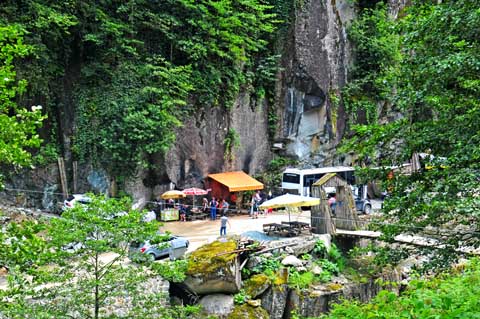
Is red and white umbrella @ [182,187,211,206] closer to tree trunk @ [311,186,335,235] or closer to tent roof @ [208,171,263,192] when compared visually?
tent roof @ [208,171,263,192]

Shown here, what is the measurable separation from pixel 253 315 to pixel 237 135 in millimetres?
11806

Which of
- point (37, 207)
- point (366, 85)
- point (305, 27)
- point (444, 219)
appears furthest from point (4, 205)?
point (366, 85)

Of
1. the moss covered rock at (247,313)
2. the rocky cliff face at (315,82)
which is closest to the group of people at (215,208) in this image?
the rocky cliff face at (315,82)

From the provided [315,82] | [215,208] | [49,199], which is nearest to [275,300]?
[215,208]

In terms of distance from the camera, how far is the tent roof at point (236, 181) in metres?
21.8

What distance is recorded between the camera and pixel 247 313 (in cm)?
1330

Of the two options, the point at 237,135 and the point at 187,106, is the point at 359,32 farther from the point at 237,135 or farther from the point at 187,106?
the point at 187,106

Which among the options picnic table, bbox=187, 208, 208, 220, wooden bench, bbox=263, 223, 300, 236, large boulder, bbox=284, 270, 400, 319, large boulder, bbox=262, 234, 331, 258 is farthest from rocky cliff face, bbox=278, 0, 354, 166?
large boulder, bbox=284, 270, 400, 319

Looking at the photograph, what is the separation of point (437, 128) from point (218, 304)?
866 centimetres

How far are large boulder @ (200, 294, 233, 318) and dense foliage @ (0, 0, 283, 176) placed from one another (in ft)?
24.8

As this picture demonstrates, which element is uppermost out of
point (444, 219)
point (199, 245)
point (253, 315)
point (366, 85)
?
point (366, 85)

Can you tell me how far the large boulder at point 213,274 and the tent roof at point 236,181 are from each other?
25.0ft

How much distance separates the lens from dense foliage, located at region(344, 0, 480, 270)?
24.0ft

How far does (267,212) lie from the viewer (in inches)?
886
